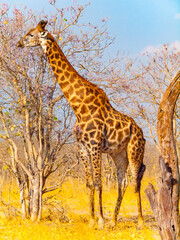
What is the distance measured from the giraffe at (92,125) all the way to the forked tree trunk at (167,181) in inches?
96.3

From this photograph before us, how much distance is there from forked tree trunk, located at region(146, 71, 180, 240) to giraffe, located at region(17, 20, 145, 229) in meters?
2.45

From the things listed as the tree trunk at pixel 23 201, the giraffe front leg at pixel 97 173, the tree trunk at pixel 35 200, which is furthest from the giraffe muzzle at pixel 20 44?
the tree trunk at pixel 23 201

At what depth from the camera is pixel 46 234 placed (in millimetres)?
6707

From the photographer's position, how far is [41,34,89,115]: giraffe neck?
771cm

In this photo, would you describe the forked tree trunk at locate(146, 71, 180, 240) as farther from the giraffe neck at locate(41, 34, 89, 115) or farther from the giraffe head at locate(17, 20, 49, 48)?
the giraffe head at locate(17, 20, 49, 48)

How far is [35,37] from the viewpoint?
25.5 ft

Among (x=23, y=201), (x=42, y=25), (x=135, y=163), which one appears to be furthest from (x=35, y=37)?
(x=23, y=201)

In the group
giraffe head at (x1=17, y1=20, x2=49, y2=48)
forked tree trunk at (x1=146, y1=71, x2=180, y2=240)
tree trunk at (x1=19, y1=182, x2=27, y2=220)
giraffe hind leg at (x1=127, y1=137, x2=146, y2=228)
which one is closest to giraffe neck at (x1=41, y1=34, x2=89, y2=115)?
giraffe head at (x1=17, y1=20, x2=49, y2=48)

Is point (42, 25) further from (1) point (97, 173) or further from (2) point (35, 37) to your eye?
(1) point (97, 173)

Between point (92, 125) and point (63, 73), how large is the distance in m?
1.54

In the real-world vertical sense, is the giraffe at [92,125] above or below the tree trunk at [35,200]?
above

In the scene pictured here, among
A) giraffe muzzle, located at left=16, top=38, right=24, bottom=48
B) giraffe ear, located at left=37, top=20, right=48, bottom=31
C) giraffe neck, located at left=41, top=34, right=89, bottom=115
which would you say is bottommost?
giraffe neck, located at left=41, top=34, right=89, bottom=115

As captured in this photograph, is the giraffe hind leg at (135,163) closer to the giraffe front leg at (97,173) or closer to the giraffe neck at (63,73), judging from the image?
the giraffe front leg at (97,173)

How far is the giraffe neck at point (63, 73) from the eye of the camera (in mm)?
7715
